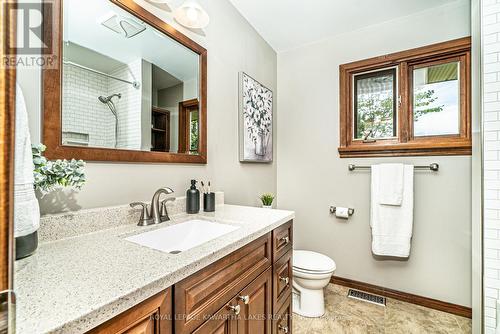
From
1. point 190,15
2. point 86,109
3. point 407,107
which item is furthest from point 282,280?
point 407,107

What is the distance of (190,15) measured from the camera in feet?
4.49

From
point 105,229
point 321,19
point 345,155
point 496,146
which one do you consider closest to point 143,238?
point 105,229

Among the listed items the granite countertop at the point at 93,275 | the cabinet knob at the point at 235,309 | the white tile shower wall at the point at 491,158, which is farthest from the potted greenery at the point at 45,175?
the white tile shower wall at the point at 491,158

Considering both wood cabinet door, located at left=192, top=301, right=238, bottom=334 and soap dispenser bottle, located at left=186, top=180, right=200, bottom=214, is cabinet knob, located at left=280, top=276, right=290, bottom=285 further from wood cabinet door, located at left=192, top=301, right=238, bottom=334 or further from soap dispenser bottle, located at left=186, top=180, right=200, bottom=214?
soap dispenser bottle, located at left=186, top=180, right=200, bottom=214

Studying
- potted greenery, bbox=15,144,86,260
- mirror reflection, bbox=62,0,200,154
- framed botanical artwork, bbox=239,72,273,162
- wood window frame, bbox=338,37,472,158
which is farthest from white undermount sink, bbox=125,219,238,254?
wood window frame, bbox=338,37,472,158

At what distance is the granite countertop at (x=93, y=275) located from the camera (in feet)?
1.40

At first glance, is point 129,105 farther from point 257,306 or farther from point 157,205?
point 257,306

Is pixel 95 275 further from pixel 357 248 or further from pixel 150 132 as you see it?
pixel 357 248

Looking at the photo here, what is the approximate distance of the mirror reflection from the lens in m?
0.94

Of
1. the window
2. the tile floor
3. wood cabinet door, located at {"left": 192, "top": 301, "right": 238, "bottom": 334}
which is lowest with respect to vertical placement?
the tile floor

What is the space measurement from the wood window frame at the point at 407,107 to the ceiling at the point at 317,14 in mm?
324

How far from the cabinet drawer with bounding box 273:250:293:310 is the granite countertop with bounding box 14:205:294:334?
15.2 inches

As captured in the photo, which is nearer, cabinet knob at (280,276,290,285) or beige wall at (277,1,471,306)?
cabinet knob at (280,276,290,285)

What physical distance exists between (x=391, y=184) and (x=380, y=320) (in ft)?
3.42
